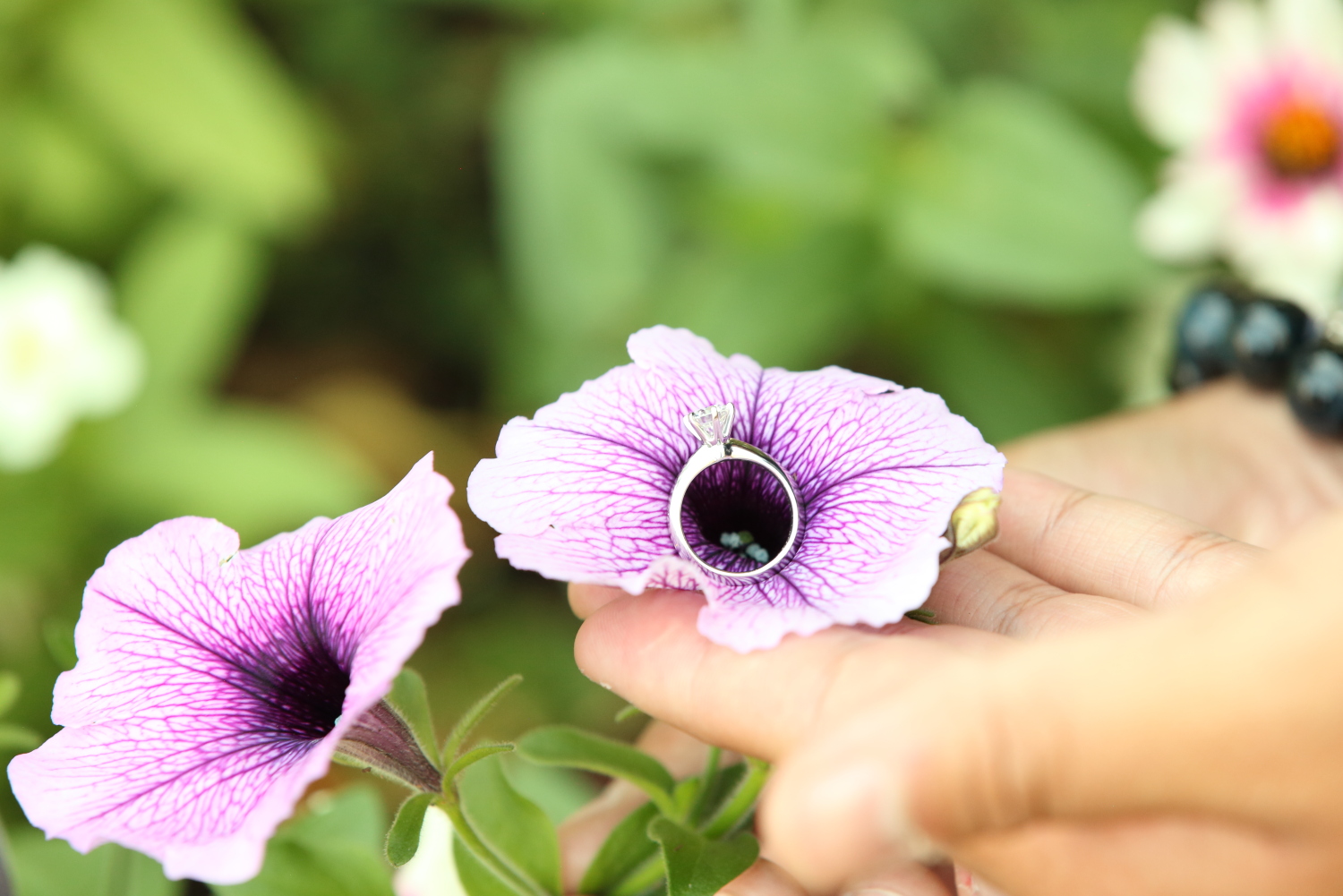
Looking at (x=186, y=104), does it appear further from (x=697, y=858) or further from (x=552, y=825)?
(x=697, y=858)

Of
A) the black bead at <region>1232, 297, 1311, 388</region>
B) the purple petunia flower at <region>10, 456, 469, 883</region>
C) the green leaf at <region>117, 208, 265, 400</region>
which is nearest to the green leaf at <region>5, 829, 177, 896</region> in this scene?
the purple petunia flower at <region>10, 456, 469, 883</region>

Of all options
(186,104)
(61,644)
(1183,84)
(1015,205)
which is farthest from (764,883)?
(186,104)

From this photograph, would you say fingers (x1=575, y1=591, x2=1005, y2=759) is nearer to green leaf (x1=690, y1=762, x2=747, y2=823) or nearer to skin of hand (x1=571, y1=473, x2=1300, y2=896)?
skin of hand (x1=571, y1=473, x2=1300, y2=896)

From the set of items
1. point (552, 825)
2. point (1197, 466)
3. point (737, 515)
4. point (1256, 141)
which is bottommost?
point (552, 825)

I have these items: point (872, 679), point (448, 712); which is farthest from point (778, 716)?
point (448, 712)

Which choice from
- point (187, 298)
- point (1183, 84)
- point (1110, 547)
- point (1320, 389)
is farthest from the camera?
point (187, 298)

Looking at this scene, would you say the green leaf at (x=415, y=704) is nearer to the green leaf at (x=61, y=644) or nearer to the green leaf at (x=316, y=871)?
the green leaf at (x=316, y=871)

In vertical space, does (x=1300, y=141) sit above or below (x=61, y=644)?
above
